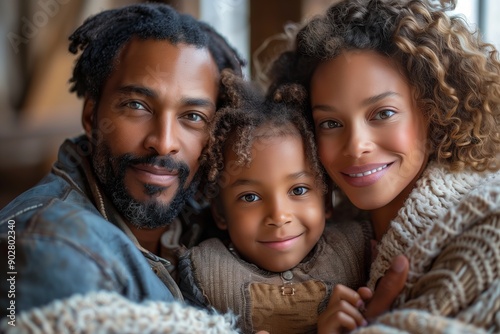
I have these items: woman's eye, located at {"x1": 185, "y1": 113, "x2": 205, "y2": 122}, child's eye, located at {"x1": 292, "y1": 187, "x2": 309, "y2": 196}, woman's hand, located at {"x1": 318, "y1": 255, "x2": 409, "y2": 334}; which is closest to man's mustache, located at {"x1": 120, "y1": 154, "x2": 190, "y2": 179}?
woman's eye, located at {"x1": 185, "y1": 113, "x2": 205, "y2": 122}

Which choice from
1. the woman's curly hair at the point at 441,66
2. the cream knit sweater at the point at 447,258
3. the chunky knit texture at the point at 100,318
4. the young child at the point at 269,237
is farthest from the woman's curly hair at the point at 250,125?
the chunky knit texture at the point at 100,318

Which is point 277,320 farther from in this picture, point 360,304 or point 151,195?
point 151,195

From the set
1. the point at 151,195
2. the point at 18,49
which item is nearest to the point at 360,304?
the point at 151,195

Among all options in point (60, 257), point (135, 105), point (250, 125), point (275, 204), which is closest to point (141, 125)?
point (135, 105)

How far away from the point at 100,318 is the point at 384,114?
2.57ft

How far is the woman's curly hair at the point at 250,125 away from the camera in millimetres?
1391

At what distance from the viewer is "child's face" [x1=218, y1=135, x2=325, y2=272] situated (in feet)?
4.48

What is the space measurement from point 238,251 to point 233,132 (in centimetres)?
31

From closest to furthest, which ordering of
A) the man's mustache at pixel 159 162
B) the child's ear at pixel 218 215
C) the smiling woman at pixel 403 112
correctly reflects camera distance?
the smiling woman at pixel 403 112 → the man's mustache at pixel 159 162 → the child's ear at pixel 218 215

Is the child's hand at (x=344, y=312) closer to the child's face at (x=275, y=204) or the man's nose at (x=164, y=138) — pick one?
the child's face at (x=275, y=204)

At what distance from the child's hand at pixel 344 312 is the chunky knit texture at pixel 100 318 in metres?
0.28

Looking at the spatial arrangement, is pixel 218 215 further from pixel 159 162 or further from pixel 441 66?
pixel 441 66

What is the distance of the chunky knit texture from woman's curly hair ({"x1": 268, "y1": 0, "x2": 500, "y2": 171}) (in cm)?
75

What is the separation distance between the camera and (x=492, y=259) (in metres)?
1.01
